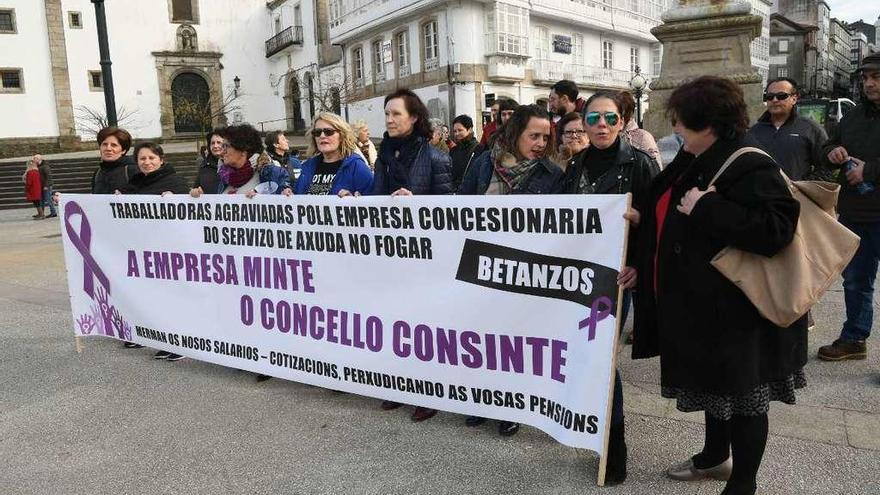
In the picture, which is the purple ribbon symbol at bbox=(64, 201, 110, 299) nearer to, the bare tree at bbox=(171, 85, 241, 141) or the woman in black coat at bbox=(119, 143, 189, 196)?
the woman in black coat at bbox=(119, 143, 189, 196)

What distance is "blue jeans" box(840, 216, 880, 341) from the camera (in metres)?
4.12

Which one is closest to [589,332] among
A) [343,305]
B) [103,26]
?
[343,305]

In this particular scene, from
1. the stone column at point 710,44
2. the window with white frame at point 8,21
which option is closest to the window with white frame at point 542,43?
the stone column at point 710,44

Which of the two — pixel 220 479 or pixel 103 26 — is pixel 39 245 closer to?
pixel 103 26

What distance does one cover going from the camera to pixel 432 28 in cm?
3061

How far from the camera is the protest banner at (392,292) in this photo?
3.04m

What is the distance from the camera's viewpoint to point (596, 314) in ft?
9.74

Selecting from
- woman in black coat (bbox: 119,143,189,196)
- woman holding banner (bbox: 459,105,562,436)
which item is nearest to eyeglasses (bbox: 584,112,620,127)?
woman holding banner (bbox: 459,105,562,436)

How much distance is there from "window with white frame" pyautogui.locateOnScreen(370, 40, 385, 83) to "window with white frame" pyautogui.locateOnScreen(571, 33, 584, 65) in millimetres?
10655

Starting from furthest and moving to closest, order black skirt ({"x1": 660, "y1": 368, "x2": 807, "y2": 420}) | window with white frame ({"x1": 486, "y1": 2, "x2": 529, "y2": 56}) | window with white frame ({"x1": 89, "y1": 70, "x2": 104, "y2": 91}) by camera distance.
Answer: window with white frame ({"x1": 89, "y1": 70, "x2": 104, "y2": 91}) < window with white frame ({"x1": 486, "y1": 2, "x2": 529, "y2": 56}) < black skirt ({"x1": 660, "y1": 368, "x2": 807, "y2": 420})

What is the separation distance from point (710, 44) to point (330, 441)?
6152 mm

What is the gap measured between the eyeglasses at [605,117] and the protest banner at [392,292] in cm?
45

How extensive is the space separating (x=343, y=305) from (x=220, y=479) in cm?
122

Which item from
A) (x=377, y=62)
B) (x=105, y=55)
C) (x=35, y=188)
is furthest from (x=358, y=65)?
(x=105, y=55)
